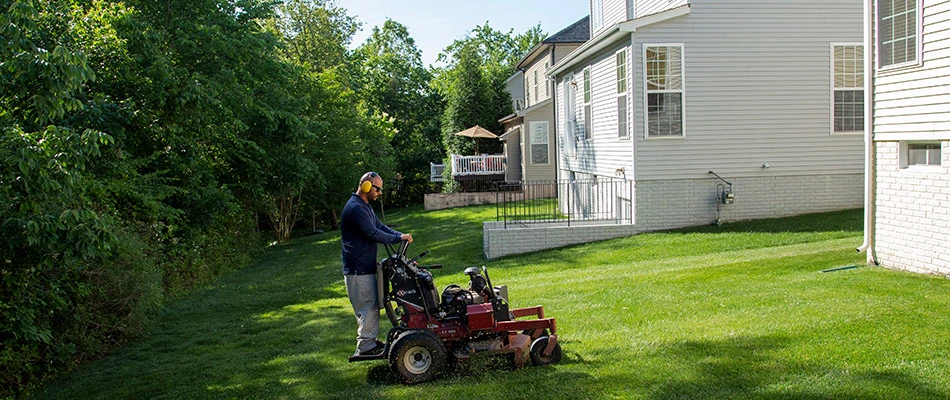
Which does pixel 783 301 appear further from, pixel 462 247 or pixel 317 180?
pixel 317 180

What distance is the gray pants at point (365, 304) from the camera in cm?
684

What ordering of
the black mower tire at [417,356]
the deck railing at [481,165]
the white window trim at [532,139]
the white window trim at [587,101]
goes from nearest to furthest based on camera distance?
the black mower tire at [417,356] < the white window trim at [587,101] < the white window trim at [532,139] < the deck railing at [481,165]

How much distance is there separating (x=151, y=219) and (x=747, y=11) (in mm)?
13275

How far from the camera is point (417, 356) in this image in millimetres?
6656

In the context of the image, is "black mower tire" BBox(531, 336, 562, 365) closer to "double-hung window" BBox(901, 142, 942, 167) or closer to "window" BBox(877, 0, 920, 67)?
"double-hung window" BBox(901, 142, 942, 167)

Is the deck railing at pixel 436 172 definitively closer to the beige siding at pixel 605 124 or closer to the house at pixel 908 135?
the beige siding at pixel 605 124

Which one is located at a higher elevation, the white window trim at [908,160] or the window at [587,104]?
the window at [587,104]

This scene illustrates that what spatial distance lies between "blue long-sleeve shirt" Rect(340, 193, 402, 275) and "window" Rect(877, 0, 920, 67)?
749 centimetres

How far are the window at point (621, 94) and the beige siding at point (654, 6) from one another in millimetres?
1569

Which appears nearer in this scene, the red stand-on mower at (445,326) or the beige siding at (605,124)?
the red stand-on mower at (445,326)

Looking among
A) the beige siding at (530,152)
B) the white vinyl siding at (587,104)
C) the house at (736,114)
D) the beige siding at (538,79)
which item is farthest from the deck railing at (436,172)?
the house at (736,114)

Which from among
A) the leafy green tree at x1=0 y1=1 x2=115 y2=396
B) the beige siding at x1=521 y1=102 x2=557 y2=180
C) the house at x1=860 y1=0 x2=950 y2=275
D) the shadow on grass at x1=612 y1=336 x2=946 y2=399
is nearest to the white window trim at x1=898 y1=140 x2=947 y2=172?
the house at x1=860 y1=0 x2=950 y2=275

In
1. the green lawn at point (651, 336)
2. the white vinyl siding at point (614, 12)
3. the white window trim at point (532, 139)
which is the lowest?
the green lawn at point (651, 336)

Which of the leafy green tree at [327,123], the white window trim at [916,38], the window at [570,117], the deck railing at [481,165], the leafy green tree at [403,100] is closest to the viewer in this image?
the white window trim at [916,38]
